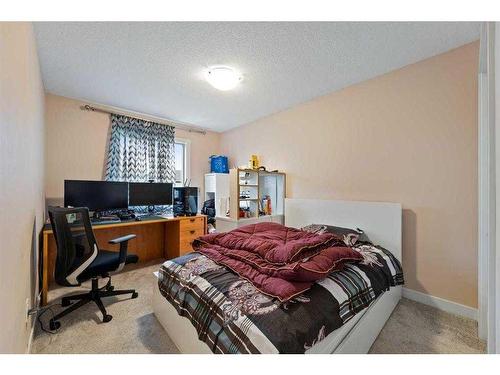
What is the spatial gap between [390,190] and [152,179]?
336 cm

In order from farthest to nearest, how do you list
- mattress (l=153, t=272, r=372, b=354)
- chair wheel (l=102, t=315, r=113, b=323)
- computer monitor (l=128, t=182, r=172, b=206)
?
computer monitor (l=128, t=182, r=172, b=206) → chair wheel (l=102, t=315, r=113, b=323) → mattress (l=153, t=272, r=372, b=354)

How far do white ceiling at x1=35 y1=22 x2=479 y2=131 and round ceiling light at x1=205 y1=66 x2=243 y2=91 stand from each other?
0.08m

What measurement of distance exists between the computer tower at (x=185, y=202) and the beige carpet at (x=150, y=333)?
4.81 ft

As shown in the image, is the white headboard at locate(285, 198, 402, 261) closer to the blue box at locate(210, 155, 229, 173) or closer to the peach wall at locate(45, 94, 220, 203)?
the blue box at locate(210, 155, 229, 173)

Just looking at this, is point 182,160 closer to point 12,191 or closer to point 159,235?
point 159,235

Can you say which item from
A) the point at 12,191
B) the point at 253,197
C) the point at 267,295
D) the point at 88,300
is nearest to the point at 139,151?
the point at 253,197

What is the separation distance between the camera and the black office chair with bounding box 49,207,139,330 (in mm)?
1746

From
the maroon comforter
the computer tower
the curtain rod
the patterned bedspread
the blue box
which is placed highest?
the curtain rod

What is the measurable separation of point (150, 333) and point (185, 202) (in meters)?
1.96

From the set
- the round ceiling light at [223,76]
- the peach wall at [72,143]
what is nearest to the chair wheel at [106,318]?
the peach wall at [72,143]

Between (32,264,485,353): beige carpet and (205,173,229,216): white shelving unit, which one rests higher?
(205,173,229,216): white shelving unit

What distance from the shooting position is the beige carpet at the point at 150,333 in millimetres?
1516

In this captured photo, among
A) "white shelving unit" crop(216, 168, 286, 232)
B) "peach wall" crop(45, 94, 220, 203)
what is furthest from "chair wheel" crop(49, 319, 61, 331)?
"white shelving unit" crop(216, 168, 286, 232)
